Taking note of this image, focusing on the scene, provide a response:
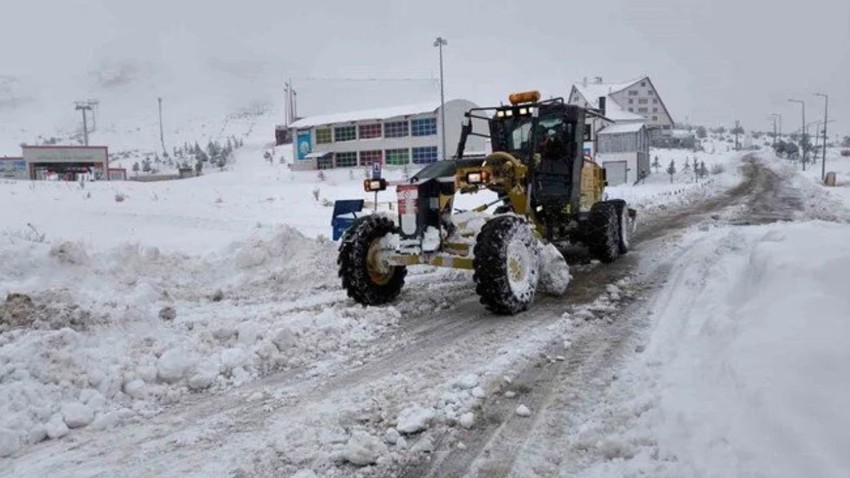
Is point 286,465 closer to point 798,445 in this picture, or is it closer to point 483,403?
point 483,403


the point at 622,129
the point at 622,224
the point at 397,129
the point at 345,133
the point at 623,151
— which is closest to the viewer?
the point at 622,224

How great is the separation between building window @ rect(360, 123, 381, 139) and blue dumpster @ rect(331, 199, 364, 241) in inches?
1775

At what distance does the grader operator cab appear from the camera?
6797mm

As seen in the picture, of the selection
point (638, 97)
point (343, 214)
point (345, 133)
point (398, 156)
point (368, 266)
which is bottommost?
point (368, 266)

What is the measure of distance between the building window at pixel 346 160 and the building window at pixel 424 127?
23.3 feet

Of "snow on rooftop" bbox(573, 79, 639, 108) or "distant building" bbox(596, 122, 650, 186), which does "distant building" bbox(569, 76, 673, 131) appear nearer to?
"snow on rooftop" bbox(573, 79, 639, 108)

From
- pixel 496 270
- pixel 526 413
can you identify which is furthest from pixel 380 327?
pixel 526 413

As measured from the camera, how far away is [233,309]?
7.23 metres

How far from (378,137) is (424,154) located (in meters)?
4.96

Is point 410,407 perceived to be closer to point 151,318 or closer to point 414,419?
point 414,419

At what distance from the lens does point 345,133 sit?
57031mm

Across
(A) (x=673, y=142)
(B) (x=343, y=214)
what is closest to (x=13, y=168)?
(B) (x=343, y=214)

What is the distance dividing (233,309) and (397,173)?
40.0 meters

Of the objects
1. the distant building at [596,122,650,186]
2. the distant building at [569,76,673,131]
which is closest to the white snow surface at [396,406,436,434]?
the distant building at [596,122,650,186]
